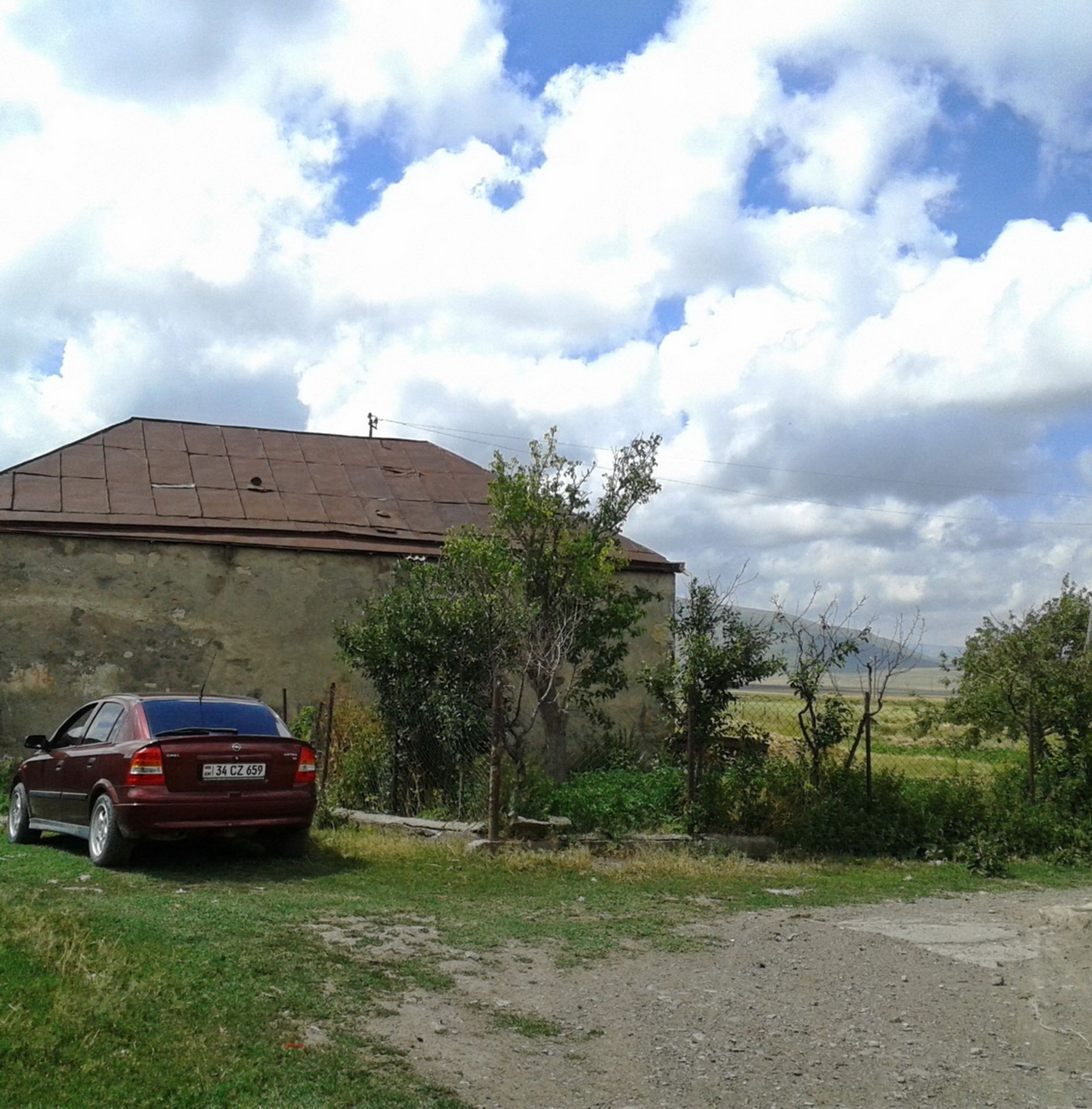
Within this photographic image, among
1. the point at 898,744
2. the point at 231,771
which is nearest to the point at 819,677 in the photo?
the point at 231,771

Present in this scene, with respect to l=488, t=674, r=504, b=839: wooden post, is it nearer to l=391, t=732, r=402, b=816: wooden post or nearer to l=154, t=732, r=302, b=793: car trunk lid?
l=391, t=732, r=402, b=816: wooden post

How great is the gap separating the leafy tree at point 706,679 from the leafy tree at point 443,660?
5.60ft

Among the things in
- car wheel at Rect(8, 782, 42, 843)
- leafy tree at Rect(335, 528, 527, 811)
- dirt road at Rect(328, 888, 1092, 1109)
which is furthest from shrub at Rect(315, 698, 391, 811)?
dirt road at Rect(328, 888, 1092, 1109)

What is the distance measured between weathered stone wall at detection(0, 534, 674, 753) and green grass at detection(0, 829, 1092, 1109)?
540 centimetres

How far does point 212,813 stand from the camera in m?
9.38

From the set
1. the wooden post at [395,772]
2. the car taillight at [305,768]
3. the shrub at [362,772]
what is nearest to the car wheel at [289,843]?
the car taillight at [305,768]

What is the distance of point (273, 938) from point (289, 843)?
3489 millimetres

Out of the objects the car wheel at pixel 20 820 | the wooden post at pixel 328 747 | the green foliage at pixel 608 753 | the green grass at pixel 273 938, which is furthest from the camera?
the green foliage at pixel 608 753

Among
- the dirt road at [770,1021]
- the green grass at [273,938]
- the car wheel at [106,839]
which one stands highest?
the car wheel at [106,839]

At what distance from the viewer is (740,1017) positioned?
5.76 meters

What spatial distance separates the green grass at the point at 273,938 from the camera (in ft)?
14.6

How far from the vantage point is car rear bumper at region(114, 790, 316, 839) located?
9188 millimetres

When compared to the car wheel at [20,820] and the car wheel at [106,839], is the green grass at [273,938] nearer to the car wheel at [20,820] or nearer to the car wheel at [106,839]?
the car wheel at [106,839]

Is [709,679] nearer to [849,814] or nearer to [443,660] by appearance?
[849,814]
